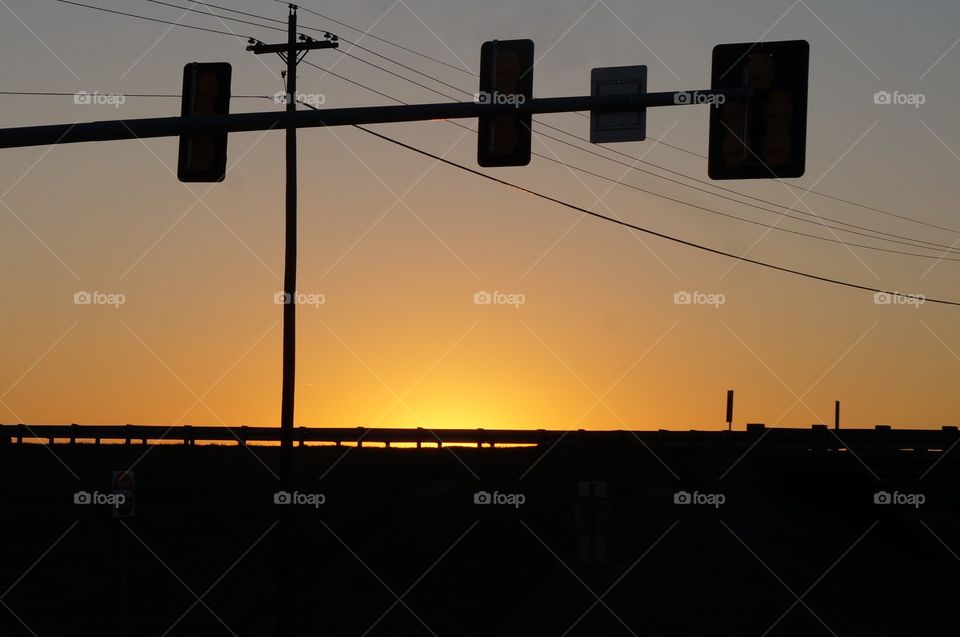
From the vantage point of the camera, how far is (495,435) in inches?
1572

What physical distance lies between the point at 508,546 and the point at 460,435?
9.58 metres

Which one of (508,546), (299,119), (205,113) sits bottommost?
(508,546)

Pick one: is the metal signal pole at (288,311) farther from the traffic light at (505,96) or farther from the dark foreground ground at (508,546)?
the traffic light at (505,96)

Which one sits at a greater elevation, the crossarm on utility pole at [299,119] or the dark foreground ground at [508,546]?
the crossarm on utility pole at [299,119]

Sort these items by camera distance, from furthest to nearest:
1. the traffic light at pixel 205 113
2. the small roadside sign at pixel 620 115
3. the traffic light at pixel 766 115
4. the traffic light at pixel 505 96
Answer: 1. the traffic light at pixel 205 113
2. the small roadside sign at pixel 620 115
3. the traffic light at pixel 505 96
4. the traffic light at pixel 766 115

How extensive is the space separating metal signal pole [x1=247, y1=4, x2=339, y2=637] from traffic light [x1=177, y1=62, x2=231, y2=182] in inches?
470

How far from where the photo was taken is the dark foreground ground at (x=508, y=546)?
83.5 feet

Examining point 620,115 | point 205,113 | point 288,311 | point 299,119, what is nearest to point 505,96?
point 620,115

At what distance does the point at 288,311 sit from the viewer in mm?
25109

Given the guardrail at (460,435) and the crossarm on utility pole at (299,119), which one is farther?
the guardrail at (460,435)

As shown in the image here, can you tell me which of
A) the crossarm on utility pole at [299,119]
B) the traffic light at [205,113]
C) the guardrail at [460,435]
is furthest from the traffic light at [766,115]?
the guardrail at [460,435]

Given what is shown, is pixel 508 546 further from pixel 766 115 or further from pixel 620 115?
pixel 766 115

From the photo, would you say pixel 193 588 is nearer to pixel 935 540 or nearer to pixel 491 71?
pixel 935 540

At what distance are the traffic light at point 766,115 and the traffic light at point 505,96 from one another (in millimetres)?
1791
